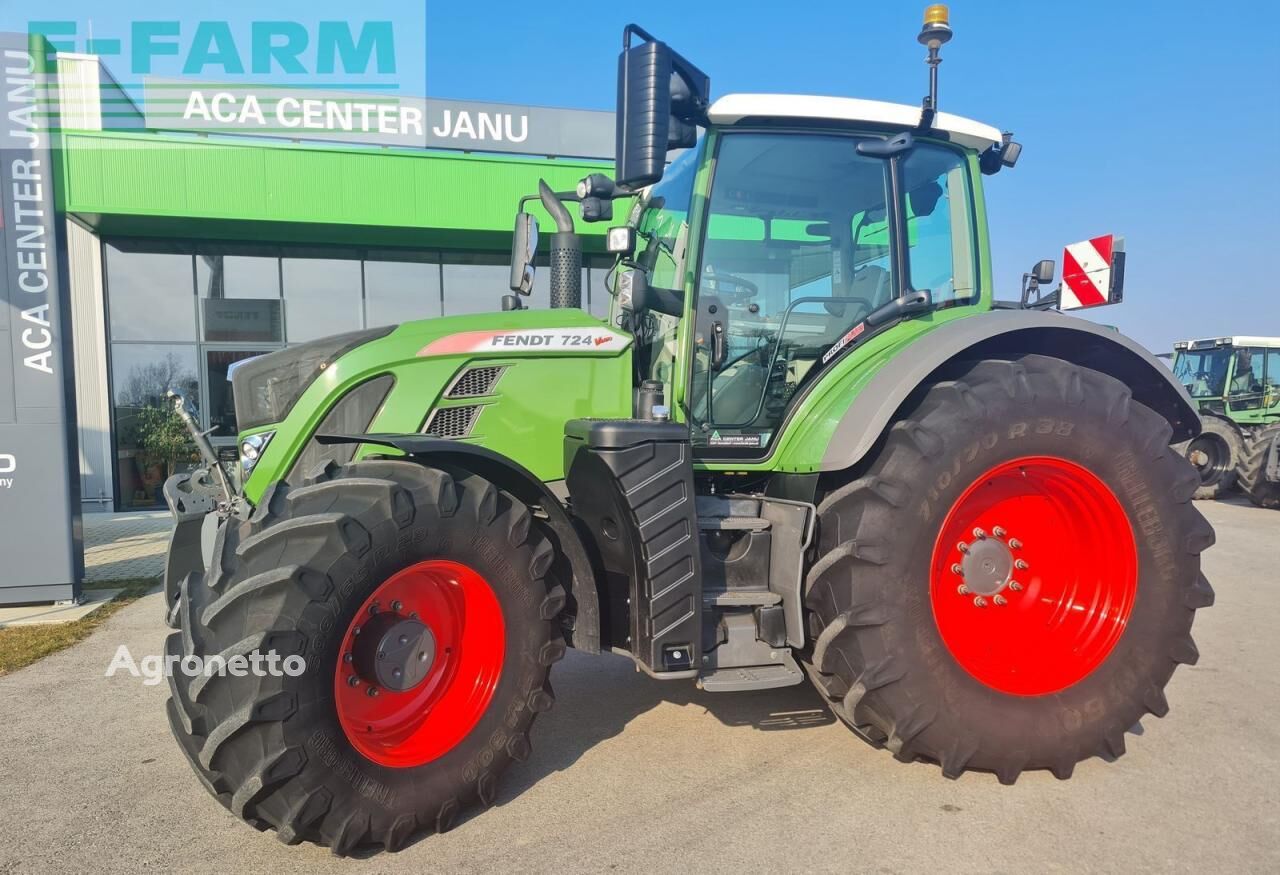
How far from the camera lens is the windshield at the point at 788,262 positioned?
3.16 metres

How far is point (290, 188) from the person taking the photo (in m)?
10.2

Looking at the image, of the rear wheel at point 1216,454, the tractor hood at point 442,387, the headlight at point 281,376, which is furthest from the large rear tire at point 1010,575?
the rear wheel at point 1216,454

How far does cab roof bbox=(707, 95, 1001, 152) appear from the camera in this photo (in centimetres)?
304

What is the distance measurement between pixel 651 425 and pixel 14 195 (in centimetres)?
550

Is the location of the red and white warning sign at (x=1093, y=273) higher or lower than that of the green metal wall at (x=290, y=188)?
lower

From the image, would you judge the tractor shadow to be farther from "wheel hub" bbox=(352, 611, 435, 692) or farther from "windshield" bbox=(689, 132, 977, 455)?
"windshield" bbox=(689, 132, 977, 455)

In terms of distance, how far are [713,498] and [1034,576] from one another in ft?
4.51

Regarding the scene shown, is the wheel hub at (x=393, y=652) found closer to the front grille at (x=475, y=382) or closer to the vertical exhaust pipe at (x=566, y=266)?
the front grille at (x=475, y=382)

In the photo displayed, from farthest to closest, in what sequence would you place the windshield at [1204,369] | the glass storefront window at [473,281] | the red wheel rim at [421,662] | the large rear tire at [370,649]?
the windshield at [1204,369], the glass storefront window at [473,281], the red wheel rim at [421,662], the large rear tire at [370,649]

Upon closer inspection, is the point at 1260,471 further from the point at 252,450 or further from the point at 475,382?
the point at 252,450

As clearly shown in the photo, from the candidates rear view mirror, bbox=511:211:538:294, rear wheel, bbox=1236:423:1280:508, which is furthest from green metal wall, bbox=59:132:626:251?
rear wheel, bbox=1236:423:1280:508

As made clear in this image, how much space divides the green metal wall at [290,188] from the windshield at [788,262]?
290 inches

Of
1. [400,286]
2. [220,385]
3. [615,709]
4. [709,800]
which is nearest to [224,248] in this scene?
[220,385]

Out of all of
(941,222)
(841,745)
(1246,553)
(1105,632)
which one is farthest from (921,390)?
(1246,553)
